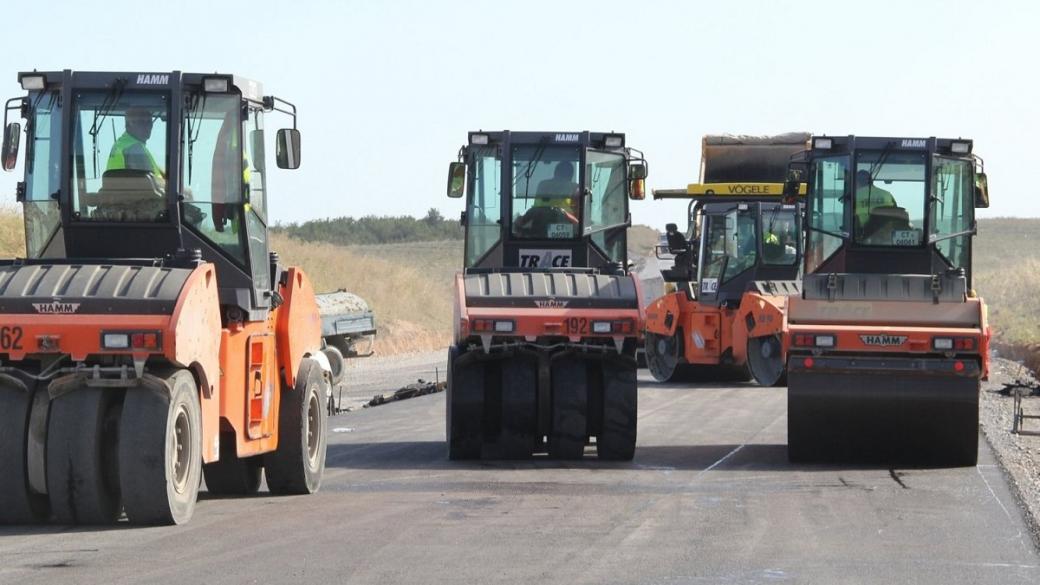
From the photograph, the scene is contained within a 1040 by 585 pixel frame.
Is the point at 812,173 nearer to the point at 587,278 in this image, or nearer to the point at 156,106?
the point at 587,278

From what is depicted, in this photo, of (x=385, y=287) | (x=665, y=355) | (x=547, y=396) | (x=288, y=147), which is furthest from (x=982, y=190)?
(x=385, y=287)

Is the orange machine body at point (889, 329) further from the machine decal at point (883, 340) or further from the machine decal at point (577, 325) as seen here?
the machine decal at point (577, 325)

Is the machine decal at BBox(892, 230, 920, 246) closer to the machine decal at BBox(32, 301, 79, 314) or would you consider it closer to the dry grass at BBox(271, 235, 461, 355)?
the machine decal at BBox(32, 301, 79, 314)

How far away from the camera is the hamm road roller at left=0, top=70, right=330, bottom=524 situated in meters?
11.2

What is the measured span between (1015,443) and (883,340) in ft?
Answer: 14.2

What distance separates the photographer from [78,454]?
36.6 ft

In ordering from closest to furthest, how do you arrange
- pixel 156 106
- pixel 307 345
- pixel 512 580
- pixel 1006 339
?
pixel 512 580, pixel 156 106, pixel 307 345, pixel 1006 339

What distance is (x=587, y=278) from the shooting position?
17.2m

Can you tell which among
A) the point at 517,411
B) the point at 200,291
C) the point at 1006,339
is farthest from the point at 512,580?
the point at 1006,339

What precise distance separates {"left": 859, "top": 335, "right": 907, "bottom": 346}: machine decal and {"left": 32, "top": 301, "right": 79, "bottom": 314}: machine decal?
8.05 meters

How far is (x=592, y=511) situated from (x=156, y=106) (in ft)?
14.4

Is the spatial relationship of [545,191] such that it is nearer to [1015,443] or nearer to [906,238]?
[906,238]

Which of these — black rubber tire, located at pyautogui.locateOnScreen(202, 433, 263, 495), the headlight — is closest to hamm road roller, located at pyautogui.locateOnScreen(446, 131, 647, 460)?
black rubber tire, located at pyautogui.locateOnScreen(202, 433, 263, 495)

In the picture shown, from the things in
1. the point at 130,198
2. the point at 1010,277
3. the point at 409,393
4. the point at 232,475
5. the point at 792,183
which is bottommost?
the point at 409,393
